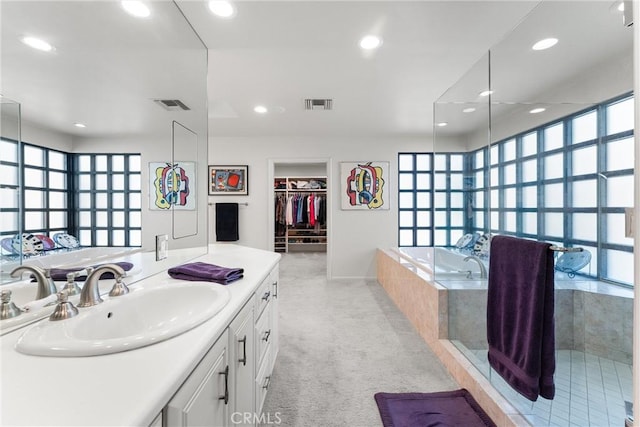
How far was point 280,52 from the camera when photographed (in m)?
2.07

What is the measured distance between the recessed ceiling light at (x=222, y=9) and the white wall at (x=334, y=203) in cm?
279

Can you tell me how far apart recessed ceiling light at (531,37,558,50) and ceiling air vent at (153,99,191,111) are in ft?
7.75

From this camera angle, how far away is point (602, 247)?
5.67 feet

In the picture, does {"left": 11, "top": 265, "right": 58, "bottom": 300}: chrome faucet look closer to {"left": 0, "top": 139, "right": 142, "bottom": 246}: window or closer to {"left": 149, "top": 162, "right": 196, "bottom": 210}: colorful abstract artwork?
{"left": 0, "top": 139, "right": 142, "bottom": 246}: window

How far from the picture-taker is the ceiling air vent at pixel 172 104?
1.56 m

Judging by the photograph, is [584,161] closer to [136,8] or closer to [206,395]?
[206,395]

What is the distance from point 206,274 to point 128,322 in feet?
1.22

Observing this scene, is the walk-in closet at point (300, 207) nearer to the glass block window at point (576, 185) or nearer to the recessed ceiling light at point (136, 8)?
the glass block window at point (576, 185)

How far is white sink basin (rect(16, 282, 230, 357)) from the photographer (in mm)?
667

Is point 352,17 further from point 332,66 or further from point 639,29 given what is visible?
point 639,29

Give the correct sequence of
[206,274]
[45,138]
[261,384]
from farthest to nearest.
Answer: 1. [261,384]
2. [206,274]
3. [45,138]

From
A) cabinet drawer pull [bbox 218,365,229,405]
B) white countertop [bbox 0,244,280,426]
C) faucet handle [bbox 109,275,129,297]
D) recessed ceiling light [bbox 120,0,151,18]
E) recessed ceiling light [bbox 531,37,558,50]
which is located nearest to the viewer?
white countertop [bbox 0,244,280,426]

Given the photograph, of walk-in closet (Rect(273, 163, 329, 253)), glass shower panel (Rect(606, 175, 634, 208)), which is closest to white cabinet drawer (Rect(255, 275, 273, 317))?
glass shower panel (Rect(606, 175, 634, 208))

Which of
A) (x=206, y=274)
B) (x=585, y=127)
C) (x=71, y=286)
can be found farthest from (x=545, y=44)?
(x=71, y=286)
